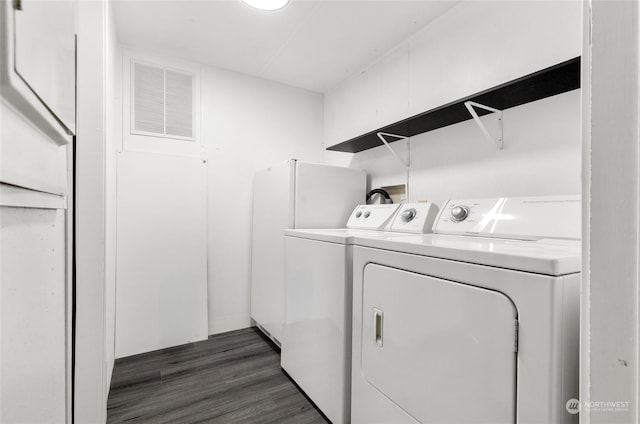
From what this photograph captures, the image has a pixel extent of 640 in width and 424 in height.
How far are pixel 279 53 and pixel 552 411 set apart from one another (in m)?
2.67

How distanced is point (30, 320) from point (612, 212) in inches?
39.9

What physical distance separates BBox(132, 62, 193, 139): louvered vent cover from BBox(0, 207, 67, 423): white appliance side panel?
1.82m

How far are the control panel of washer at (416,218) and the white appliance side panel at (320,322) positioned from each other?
21.7 inches

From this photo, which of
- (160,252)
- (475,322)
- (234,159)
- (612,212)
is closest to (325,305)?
(475,322)

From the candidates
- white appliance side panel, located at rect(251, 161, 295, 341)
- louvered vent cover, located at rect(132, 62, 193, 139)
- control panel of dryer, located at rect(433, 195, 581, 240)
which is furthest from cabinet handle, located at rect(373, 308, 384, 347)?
louvered vent cover, located at rect(132, 62, 193, 139)

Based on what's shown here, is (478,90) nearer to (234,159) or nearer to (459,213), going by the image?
(459,213)

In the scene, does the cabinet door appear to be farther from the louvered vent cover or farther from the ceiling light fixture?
the louvered vent cover

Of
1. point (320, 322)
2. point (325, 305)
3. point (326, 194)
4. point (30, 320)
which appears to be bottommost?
point (320, 322)

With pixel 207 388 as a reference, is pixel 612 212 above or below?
above

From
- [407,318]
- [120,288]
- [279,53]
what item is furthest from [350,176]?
[120,288]

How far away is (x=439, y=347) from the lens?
39.8 inches

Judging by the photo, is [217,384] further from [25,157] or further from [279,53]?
[279,53]

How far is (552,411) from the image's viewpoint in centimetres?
74

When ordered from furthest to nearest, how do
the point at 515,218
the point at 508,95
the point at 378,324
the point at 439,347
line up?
the point at 508,95, the point at 515,218, the point at 378,324, the point at 439,347
